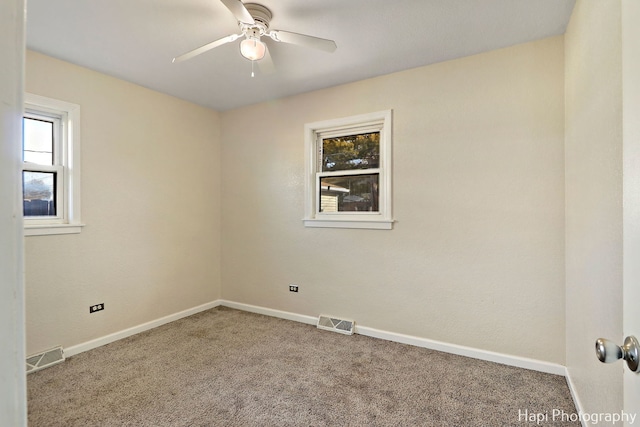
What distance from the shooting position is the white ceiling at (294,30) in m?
1.99

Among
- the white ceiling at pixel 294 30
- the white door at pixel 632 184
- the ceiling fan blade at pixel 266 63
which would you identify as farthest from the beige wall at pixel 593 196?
the ceiling fan blade at pixel 266 63

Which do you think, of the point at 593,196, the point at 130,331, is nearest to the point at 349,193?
the point at 593,196

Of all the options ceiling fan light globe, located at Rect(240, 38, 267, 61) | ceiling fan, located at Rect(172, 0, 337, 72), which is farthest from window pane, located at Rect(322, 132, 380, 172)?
ceiling fan light globe, located at Rect(240, 38, 267, 61)

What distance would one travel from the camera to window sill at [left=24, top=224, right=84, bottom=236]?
2465 mm

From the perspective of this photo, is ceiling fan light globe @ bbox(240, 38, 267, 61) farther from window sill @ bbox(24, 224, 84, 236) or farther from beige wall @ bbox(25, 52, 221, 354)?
window sill @ bbox(24, 224, 84, 236)

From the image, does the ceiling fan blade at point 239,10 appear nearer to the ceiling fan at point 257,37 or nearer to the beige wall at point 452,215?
the ceiling fan at point 257,37

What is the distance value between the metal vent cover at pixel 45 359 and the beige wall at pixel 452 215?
1951mm

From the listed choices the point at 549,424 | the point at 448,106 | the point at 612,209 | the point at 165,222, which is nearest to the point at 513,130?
the point at 448,106

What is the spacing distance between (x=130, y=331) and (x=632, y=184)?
3786 millimetres

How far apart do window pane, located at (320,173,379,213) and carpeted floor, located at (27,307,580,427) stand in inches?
53.0

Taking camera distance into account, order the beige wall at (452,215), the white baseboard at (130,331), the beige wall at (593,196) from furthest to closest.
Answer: the white baseboard at (130,331) → the beige wall at (452,215) → the beige wall at (593,196)

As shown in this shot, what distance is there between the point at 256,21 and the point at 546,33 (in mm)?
2111

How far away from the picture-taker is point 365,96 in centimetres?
311

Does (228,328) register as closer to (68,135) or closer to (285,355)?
(285,355)
